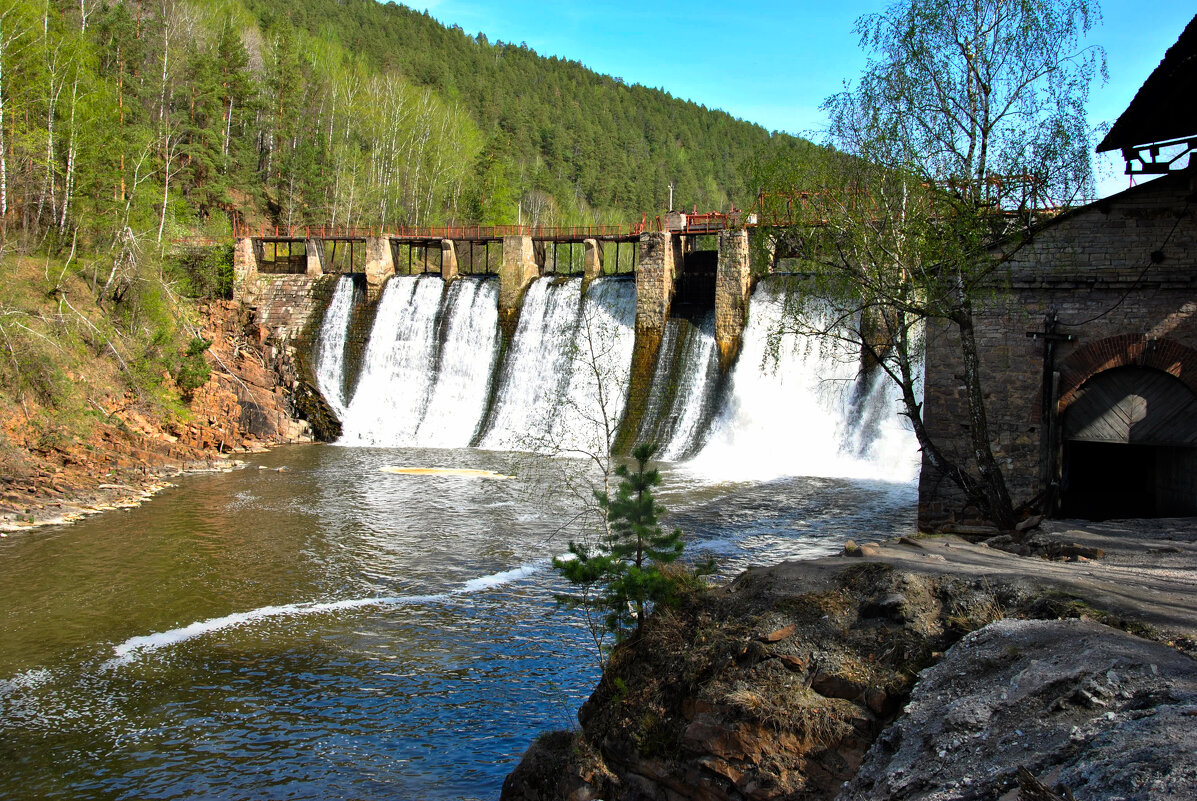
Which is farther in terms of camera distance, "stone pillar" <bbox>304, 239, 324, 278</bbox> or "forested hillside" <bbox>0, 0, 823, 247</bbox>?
"stone pillar" <bbox>304, 239, 324, 278</bbox>

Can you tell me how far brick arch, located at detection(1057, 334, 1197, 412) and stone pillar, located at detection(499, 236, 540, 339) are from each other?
2038 cm

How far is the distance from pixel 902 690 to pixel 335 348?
28776mm

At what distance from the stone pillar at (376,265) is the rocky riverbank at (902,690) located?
88.0 ft

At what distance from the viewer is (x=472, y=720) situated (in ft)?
26.4

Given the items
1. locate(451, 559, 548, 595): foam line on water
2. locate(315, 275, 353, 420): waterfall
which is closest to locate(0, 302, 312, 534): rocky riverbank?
locate(315, 275, 353, 420): waterfall

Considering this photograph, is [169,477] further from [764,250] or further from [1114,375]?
[1114,375]

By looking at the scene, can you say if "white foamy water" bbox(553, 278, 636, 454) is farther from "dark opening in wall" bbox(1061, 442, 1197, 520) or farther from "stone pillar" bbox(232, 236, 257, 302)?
"stone pillar" bbox(232, 236, 257, 302)

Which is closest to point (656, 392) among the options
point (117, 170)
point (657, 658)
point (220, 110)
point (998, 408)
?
point (998, 408)

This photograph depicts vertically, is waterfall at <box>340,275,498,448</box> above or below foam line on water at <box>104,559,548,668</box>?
above

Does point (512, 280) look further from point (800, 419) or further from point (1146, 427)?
point (1146, 427)

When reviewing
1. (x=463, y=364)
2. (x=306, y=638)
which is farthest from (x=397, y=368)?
(x=306, y=638)

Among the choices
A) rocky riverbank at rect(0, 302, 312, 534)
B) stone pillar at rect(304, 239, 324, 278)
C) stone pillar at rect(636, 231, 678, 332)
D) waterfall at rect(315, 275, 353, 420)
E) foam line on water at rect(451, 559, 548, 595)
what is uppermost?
stone pillar at rect(304, 239, 324, 278)

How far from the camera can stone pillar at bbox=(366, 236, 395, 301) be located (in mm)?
32219

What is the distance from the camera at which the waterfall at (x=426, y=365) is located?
29109 millimetres
